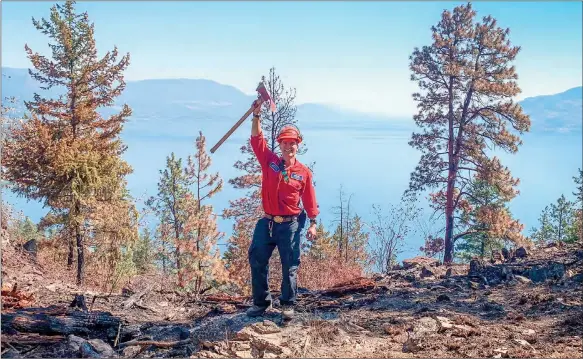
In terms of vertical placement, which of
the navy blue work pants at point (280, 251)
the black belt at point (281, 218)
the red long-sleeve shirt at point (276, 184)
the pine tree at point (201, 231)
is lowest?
the pine tree at point (201, 231)

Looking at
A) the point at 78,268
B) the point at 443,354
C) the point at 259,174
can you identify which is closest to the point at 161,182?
the point at 259,174

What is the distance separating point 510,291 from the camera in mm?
6762

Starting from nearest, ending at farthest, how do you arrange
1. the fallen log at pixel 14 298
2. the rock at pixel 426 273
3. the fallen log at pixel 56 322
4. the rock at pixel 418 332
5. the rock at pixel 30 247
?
the rock at pixel 418 332, the fallen log at pixel 56 322, the fallen log at pixel 14 298, the rock at pixel 426 273, the rock at pixel 30 247

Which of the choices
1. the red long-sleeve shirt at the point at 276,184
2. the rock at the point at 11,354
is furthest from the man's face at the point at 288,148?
the rock at the point at 11,354

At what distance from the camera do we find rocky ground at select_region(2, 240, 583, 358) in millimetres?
4445

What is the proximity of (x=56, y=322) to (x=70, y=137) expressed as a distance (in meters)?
10.5

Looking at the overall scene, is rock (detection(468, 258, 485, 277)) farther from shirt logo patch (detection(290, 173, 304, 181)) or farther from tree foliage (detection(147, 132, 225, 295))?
tree foliage (detection(147, 132, 225, 295))

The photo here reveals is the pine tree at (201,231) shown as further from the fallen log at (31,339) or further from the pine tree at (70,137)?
the fallen log at (31,339)

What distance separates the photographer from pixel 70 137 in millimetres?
13812

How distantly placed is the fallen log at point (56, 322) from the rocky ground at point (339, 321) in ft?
0.04

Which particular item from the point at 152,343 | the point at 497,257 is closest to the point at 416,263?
the point at 497,257

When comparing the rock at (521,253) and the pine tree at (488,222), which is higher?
the rock at (521,253)

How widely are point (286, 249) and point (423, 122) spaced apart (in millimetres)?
14913

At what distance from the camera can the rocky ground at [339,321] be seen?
445cm
